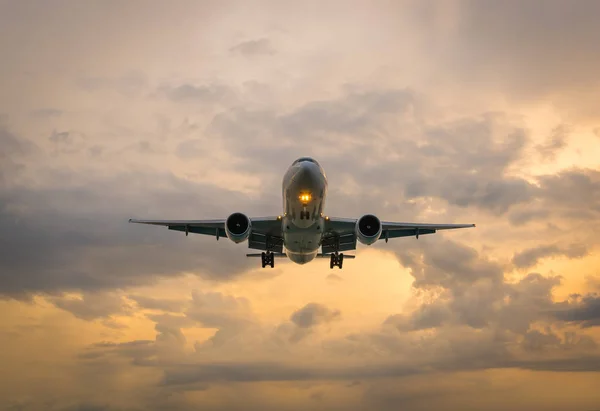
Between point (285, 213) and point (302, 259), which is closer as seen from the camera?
point (285, 213)

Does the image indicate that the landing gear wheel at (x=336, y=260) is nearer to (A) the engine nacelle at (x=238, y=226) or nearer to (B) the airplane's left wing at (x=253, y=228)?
(B) the airplane's left wing at (x=253, y=228)

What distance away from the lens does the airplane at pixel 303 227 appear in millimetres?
37500

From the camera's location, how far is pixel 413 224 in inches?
1816

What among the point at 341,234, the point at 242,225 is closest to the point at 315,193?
the point at 242,225

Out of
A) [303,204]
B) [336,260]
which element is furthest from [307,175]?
[336,260]

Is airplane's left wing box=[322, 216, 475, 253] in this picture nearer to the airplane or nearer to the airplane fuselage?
the airplane

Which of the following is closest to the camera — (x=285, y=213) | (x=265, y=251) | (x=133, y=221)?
(x=285, y=213)

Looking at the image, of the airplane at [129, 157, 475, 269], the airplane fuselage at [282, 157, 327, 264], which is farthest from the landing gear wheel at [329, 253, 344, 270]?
the airplane fuselage at [282, 157, 327, 264]

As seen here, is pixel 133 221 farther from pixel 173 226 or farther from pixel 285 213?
pixel 285 213

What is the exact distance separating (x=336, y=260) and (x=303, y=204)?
10.7m

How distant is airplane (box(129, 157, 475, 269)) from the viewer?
3750 centimetres

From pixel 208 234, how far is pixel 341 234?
9.39 meters

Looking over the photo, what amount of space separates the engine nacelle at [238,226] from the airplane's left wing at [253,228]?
1060 mm

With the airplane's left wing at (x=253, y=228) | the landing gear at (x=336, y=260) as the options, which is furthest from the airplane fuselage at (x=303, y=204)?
the landing gear at (x=336, y=260)
